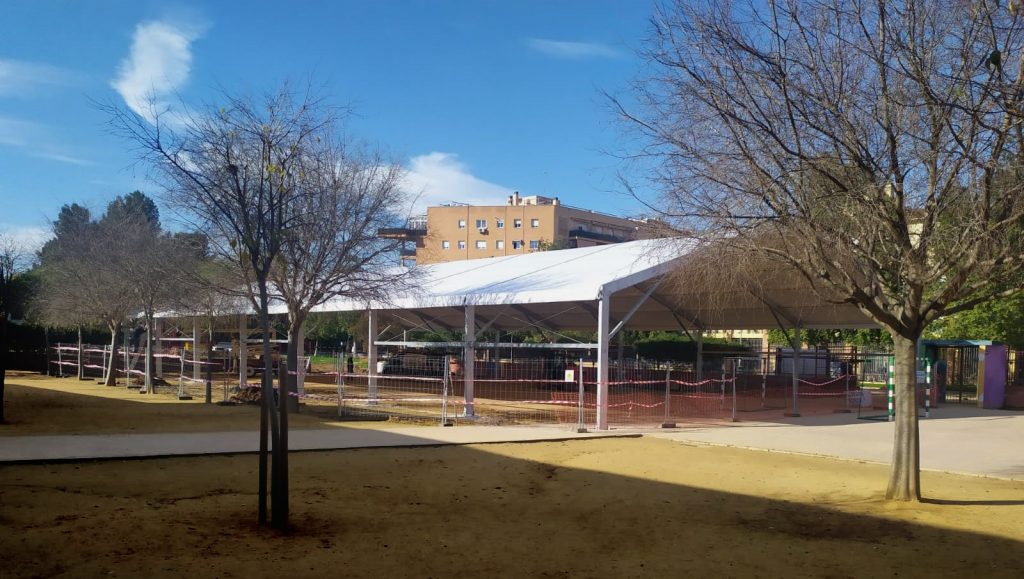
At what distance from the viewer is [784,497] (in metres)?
10.7

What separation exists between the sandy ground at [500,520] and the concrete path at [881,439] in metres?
1.66

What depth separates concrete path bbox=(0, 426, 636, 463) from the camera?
12.6 metres

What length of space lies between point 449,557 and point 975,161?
7014 millimetres

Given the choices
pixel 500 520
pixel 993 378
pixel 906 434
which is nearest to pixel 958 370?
pixel 993 378

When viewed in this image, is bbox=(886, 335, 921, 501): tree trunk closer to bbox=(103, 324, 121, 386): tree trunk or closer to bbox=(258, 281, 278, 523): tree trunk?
bbox=(258, 281, 278, 523): tree trunk

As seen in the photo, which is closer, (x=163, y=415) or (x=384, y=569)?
(x=384, y=569)

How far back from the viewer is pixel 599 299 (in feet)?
57.9

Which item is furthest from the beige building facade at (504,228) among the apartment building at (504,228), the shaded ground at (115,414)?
the shaded ground at (115,414)

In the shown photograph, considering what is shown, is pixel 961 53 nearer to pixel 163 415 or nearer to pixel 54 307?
pixel 163 415

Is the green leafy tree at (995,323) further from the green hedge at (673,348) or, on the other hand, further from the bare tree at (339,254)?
the bare tree at (339,254)

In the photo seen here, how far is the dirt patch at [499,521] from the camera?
275 inches

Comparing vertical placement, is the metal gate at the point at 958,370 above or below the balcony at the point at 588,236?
below

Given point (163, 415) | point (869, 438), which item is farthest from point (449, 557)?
point (163, 415)

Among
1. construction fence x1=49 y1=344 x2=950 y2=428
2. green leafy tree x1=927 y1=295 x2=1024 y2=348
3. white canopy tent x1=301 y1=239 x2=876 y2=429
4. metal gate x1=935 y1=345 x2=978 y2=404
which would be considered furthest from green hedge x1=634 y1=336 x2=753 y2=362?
white canopy tent x1=301 y1=239 x2=876 y2=429
